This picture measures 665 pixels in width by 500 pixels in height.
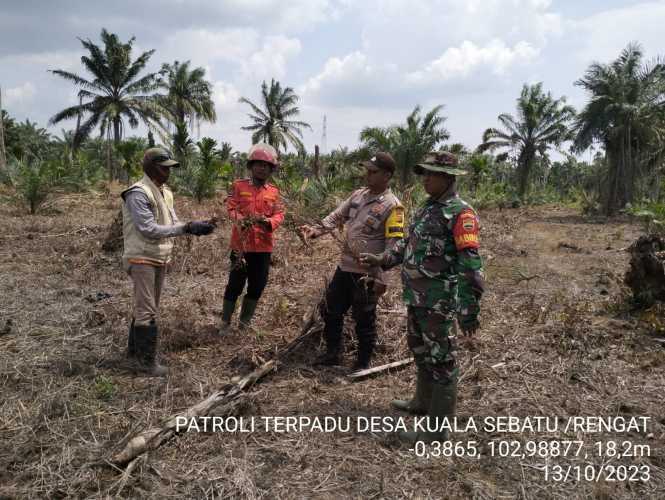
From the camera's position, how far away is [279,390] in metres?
3.56

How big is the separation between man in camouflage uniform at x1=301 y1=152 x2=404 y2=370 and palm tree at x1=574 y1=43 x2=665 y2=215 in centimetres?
2090

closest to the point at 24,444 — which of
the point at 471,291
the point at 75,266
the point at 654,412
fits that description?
the point at 471,291

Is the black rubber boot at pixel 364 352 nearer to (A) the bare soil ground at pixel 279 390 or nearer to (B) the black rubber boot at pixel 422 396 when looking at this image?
(A) the bare soil ground at pixel 279 390

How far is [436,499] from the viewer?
7.93ft

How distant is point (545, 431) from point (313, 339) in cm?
209

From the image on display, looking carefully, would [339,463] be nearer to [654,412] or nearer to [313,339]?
[313,339]

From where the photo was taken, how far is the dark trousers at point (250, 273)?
4.27 meters

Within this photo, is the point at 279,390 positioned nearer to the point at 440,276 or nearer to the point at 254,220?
the point at 254,220

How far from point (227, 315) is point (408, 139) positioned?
16.7 metres

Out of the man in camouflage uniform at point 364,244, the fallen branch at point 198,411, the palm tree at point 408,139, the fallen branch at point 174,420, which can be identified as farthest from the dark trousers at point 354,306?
the palm tree at point 408,139

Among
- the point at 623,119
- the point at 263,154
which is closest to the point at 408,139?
the point at 623,119

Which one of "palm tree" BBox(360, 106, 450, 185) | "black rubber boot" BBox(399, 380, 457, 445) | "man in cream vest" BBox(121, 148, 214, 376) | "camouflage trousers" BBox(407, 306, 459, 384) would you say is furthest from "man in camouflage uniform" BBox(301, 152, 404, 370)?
"palm tree" BBox(360, 106, 450, 185)

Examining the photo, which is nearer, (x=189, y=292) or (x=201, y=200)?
(x=189, y=292)

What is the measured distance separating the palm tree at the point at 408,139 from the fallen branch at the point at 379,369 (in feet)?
52.4
